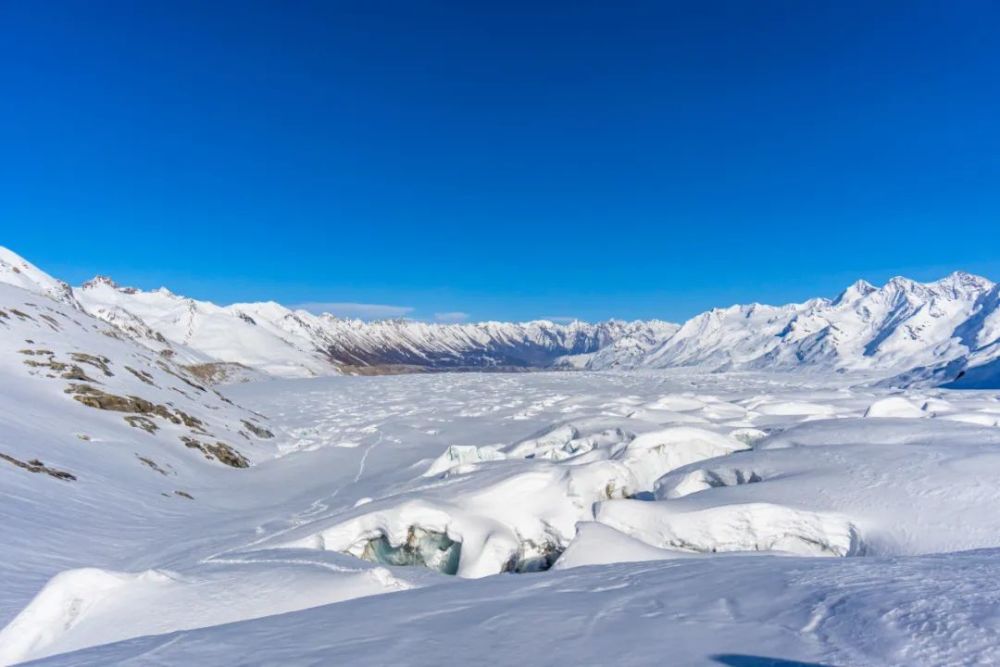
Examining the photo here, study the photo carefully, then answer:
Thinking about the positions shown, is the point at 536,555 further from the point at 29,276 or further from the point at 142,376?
the point at 29,276

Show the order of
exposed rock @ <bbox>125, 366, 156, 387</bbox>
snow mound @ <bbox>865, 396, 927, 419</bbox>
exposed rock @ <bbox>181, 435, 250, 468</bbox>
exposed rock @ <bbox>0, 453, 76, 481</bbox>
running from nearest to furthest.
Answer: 1. exposed rock @ <bbox>0, 453, 76, 481</bbox>
2. exposed rock @ <bbox>181, 435, 250, 468</bbox>
3. exposed rock @ <bbox>125, 366, 156, 387</bbox>
4. snow mound @ <bbox>865, 396, 927, 419</bbox>

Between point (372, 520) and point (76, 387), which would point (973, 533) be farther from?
point (76, 387)

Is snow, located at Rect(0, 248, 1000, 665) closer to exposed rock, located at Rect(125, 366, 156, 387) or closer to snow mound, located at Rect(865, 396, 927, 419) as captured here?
exposed rock, located at Rect(125, 366, 156, 387)

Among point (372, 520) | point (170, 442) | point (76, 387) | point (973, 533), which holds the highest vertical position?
point (76, 387)

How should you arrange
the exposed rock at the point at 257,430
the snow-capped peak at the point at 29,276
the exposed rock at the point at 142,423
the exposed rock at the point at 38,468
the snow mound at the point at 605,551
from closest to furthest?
1. the snow mound at the point at 605,551
2. the exposed rock at the point at 38,468
3. the exposed rock at the point at 142,423
4. the exposed rock at the point at 257,430
5. the snow-capped peak at the point at 29,276

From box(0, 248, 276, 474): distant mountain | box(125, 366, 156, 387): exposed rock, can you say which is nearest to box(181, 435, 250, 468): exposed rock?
box(0, 248, 276, 474): distant mountain

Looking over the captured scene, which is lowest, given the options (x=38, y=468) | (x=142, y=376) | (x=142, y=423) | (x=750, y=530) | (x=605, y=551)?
(x=750, y=530)

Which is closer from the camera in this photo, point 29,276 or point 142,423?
point 142,423

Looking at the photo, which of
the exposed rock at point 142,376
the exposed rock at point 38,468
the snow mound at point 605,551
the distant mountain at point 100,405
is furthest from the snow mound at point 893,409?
the exposed rock at point 142,376

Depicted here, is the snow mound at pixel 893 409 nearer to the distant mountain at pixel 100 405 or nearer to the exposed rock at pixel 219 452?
the exposed rock at pixel 219 452

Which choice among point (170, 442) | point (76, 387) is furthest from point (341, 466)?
point (76, 387)

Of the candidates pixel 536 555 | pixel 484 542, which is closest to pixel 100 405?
pixel 484 542
